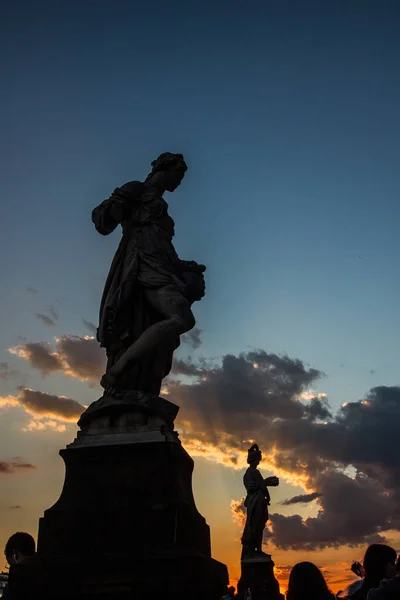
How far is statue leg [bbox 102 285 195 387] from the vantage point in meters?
7.46

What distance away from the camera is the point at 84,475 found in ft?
22.4

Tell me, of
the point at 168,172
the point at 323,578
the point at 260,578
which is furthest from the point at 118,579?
the point at 260,578

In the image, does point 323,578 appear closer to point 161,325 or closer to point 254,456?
point 161,325

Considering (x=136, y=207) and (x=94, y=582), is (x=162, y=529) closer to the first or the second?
(x=94, y=582)

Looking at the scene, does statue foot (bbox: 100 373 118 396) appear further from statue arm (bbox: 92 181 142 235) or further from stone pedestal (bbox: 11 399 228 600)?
statue arm (bbox: 92 181 142 235)

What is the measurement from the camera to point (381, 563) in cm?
421

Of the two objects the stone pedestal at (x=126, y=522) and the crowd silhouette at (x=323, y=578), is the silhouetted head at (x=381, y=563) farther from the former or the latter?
the stone pedestal at (x=126, y=522)

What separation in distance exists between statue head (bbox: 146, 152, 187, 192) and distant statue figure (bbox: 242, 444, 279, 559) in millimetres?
10273

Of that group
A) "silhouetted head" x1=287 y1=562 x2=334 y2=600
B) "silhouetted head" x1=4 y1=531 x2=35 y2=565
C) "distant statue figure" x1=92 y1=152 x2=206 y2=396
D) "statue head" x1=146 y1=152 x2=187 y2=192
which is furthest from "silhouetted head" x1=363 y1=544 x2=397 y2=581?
"statue head" x1=146 y1=152 x2=187 y2=192

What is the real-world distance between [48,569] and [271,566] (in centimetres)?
1167

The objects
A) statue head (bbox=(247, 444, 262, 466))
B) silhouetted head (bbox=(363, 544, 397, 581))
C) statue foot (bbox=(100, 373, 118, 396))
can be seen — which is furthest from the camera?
statue head (bbox=(247, 444, 262, 466))

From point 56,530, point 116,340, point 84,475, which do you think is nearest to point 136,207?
point 116,340

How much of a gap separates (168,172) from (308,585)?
646cm

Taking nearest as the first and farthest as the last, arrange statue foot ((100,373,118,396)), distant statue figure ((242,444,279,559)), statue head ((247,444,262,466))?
statue foot ((100,373,118,396)) < distant statue figure ((242,444,279,559)) < statue head ((247,444,262,466))
